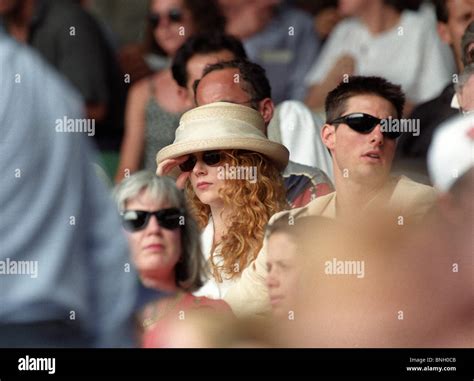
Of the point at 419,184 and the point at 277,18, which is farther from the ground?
the point at 277,18

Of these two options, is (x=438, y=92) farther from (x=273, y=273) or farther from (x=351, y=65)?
(x=273, y=273)

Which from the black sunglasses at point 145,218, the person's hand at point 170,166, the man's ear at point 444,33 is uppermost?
the man's ear at point 444,33

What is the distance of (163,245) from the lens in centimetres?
897

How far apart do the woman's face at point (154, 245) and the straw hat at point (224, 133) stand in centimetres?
29

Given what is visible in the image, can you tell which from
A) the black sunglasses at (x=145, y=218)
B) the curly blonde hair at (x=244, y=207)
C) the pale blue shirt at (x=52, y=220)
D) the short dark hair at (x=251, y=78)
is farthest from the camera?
the short dark hair at (x=251, y=78)

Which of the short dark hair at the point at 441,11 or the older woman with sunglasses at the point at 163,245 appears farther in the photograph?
the short dark hair at the point at 441,11

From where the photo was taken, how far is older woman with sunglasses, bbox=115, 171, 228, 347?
8.97 m

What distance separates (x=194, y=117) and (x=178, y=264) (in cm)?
73

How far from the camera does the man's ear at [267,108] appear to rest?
30.0 feet

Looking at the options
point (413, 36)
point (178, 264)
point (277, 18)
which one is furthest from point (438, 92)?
point (178, 264)

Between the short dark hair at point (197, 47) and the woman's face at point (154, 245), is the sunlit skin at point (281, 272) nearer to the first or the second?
the woman's face at point (154, 245)

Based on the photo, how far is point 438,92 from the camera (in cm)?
925

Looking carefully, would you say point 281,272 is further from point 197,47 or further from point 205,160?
point 197,47

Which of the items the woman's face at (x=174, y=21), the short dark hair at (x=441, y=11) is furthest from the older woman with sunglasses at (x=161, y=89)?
the short dark hair at (x=441, y=11)
